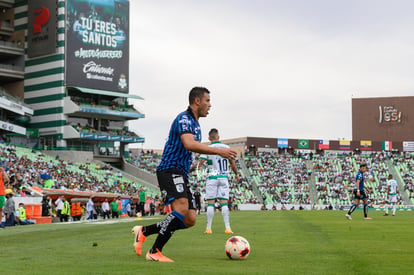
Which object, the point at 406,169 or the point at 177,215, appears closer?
the point at 177,215

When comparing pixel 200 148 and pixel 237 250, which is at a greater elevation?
pixel 200 148

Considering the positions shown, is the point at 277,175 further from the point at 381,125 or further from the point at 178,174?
the point at 178,174

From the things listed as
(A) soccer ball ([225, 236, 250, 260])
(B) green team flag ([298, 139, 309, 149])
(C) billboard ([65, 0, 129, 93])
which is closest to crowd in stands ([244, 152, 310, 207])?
(B) green team flag ([298, 139, 309, 149])

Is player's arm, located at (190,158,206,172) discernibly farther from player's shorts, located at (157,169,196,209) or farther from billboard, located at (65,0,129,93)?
billboard, located at (65,0,129,93)

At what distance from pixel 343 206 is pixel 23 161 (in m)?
37.0

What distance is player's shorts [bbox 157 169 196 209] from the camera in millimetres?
8398

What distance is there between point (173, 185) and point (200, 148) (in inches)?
33.0

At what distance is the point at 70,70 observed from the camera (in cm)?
7650

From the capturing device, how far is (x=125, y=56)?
81.9 metres

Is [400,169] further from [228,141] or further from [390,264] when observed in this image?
[390,264]

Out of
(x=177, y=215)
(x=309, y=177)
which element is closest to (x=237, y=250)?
(x=177, y=215)

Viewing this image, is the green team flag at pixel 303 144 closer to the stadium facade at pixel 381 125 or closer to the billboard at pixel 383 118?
the stadium facade at pixel 381 125

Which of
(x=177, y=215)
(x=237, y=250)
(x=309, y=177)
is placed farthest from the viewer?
(x=309, y=177)

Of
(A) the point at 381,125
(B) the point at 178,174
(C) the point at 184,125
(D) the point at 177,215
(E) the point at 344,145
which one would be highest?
(A) the point at 381,125
